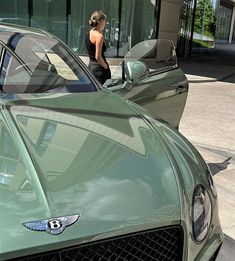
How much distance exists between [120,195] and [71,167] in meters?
0.28

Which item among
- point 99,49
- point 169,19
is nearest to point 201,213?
point 99,49

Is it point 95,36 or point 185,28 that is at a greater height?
point 95,36

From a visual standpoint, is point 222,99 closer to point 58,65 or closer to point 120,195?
point 58,65

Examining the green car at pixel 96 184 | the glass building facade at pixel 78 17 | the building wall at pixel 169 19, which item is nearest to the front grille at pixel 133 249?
the green car at pixel 96 184

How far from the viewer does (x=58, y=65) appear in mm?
3859

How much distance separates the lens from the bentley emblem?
1.73 m

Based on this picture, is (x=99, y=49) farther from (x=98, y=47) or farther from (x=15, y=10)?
(x=15, y=10)

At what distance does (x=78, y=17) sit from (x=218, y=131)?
10392mm

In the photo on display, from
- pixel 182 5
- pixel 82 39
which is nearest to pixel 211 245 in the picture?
pixel 82 39

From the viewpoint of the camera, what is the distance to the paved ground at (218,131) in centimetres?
439

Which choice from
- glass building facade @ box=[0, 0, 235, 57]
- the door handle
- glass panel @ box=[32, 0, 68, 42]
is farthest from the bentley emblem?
glass panel @ box=[32, 0, 68, 42]

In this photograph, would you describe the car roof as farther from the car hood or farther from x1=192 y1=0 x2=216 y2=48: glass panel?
x1=192 y1=0 x2=216 y2=48: glass panel

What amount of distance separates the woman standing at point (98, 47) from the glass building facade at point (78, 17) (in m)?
10.00

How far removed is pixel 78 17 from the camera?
1689 centimetres
